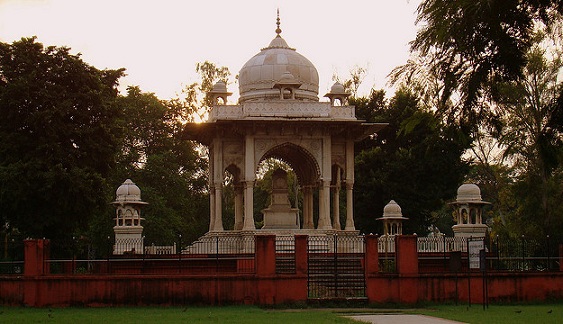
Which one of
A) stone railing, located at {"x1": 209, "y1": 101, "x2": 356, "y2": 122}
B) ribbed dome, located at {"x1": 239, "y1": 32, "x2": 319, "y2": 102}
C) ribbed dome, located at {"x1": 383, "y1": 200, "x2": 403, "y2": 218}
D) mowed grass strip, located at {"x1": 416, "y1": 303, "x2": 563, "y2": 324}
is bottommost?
mowed grass strip, located at {"x1": 416, "y1": 303, "x2": 563, "y2": 324}

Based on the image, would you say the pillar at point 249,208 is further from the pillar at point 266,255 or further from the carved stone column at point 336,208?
the pillar at point 266,255

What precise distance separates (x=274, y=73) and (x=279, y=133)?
315 cm

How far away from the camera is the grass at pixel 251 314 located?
18.6m

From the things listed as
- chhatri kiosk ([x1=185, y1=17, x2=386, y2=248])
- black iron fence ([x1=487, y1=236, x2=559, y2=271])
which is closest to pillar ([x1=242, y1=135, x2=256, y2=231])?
chhatri kiosk ([x1=185, y1=17, x2=386, y2=248])

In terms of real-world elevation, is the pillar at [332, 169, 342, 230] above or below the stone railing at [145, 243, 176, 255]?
above

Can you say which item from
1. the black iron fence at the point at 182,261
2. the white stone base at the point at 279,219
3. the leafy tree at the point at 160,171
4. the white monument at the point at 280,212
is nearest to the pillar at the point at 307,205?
the white monument at the point at 280,212

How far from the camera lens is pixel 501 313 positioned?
20.3 meters

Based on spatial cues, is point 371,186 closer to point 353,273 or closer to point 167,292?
point 353,273

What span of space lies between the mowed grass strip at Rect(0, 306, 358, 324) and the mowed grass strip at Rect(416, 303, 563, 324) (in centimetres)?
261

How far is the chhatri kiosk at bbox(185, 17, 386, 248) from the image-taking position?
33094mm

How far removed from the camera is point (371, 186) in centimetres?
4741

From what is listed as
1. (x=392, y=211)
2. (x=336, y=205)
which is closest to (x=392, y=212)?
(x=392, y=211)

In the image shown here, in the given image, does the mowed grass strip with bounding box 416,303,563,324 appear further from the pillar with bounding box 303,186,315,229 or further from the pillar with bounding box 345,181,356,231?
the pillar with bounding box 303,186,315,229

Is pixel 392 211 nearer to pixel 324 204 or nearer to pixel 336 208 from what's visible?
pixel 336 208
